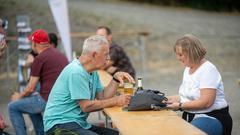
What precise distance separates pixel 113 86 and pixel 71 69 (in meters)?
0.70

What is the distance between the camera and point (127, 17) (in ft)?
70.2

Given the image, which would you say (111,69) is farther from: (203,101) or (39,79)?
(203,101)

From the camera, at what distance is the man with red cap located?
22.7ft

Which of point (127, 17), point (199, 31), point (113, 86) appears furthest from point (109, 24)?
point (113, 86)

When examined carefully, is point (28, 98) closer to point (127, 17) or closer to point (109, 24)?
point (109, 24)

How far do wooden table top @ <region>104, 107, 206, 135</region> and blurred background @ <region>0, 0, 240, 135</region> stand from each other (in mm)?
3769

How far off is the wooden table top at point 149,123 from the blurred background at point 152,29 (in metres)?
3.77

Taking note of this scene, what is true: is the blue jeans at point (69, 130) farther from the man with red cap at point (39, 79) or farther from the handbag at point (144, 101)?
the man with red cap at point (39, 79)

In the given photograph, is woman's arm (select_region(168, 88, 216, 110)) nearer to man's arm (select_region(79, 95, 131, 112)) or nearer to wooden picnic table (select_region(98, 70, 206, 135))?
wooden picnic table (select_region(98, 70, 206, 135))

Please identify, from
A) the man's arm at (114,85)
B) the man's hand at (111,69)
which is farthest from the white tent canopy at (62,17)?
the man's arm at (114,85)

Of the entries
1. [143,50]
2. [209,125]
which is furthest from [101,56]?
[143,50]

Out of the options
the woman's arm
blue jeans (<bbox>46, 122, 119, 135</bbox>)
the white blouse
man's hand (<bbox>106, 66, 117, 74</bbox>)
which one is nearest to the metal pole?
man's hand (<bbox>106, 66, 117, 74</bbox>)

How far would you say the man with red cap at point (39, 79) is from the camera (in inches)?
273

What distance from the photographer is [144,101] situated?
522 cm
